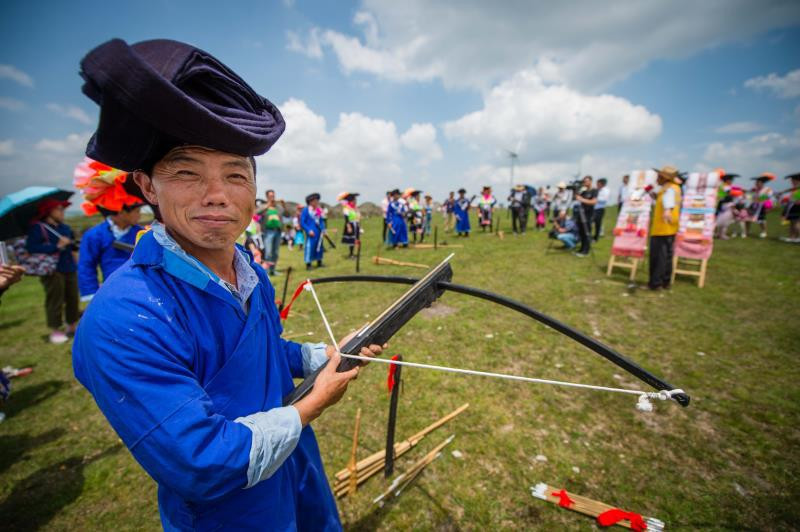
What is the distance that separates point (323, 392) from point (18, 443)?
16.1 feet

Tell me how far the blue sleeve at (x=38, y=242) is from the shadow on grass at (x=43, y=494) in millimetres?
4336

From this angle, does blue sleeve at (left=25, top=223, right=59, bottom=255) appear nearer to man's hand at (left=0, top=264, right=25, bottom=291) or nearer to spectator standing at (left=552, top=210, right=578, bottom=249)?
man's hand at (left=0, top=264, right=25, bottom=291)

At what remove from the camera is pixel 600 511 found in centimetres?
251

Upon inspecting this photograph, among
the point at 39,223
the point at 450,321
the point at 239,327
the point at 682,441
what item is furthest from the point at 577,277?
the point at 39,223

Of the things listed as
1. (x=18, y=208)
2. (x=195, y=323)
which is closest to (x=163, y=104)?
(x=195, y=323)

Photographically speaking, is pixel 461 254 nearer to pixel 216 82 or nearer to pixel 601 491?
pixel 601 491

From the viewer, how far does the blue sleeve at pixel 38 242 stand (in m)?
5.65

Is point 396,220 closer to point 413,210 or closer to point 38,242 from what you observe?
point 413,210

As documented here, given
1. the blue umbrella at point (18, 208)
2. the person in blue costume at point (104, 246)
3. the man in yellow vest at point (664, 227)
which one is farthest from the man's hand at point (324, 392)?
the man in yellow vest at point (664, 227)

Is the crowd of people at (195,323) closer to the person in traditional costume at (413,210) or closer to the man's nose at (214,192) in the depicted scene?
the man's nose at (214,192)

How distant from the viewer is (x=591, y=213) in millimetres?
12219

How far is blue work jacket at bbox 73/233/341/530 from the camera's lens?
3.02ft

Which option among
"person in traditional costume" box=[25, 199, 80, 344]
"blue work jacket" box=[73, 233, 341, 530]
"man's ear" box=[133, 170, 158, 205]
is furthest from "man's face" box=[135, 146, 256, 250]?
"person in traditional costume" box=[25, 199, 80, 344]

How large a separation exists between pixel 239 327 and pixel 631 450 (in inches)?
147
